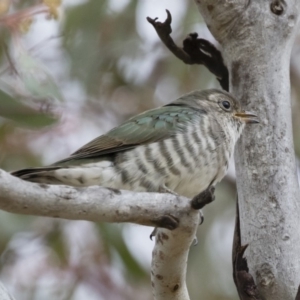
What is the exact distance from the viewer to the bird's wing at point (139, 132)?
2953 mm

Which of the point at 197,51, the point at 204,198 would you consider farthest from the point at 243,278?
the point at 197,51

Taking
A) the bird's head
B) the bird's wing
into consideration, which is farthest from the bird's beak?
the bird's wing

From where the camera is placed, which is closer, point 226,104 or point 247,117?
point 247,117

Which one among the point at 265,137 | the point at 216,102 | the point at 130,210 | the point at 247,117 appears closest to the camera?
the point at 130,210

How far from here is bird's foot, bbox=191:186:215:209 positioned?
1946 mm

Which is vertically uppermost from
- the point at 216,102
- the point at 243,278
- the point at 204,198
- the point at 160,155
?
the point at 216,102

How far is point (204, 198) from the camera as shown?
198cm

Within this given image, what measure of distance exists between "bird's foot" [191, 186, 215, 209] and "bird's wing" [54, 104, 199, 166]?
3.06 feet

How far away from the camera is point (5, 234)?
3.63m

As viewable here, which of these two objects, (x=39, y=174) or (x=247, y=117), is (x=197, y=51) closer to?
(x=247, y=117)

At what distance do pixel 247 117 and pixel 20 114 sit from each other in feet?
2.73

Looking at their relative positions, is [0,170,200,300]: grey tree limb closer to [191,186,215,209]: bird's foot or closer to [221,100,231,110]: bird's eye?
[191,186,215,209]: bird's foot

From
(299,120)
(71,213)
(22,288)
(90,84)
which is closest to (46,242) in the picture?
(22,288)

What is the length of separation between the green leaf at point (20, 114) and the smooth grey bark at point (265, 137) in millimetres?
695
